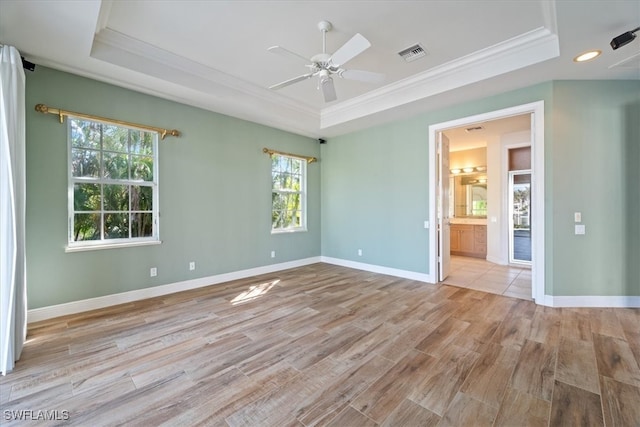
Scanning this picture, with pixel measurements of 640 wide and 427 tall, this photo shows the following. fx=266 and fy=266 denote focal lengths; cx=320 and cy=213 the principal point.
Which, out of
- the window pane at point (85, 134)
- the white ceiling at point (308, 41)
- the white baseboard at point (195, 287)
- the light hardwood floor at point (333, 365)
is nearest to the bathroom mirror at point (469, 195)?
the white baseboard at point (195, 287)

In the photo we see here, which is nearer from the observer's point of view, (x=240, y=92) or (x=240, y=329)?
(x=240, y=329)

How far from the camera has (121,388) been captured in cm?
191

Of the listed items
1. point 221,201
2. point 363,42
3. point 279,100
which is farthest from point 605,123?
point 221,201

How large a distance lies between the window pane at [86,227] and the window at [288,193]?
2756 mm

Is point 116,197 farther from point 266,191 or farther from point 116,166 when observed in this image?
point 266,191

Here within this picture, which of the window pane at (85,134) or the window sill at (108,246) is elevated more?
the window pane at (85,134)

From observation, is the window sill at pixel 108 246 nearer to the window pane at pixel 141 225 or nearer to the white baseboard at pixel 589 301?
the window pane at pixel 141 225

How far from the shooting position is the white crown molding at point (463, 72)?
2.94 metres

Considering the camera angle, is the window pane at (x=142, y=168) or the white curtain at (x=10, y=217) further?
the window pane at (x=142, y=168)

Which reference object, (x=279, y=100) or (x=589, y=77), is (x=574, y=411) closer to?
(x=589, y=77)

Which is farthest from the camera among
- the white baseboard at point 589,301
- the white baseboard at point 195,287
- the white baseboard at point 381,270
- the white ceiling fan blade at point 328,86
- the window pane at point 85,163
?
the white baseboard at point 381,270

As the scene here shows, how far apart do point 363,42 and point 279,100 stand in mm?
2551

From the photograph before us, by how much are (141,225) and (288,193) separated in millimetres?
2783

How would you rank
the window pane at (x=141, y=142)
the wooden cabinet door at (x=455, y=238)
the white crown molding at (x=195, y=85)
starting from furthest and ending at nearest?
the wooden cabinet door at (x=455, y=238), the window pane at (x=141, y=142), the white crown molding at (x=195, y=85)
